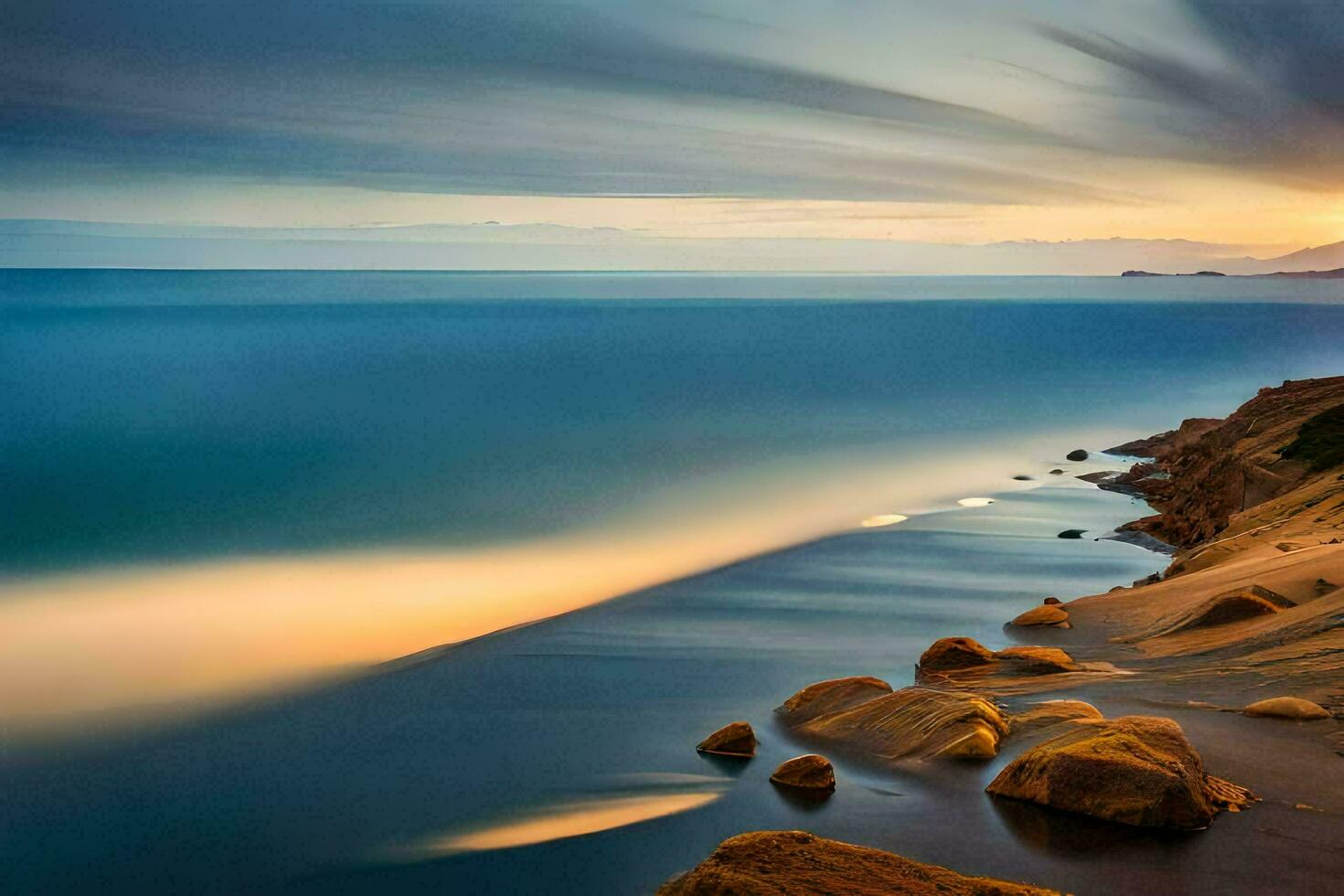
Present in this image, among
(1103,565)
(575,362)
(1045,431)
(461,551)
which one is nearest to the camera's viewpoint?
(1103,565)

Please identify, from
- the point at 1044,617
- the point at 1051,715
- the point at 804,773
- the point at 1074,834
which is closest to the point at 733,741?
the point at 804,773

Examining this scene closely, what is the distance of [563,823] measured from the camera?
11469mm

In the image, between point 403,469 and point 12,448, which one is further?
point 12,448

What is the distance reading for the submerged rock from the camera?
11883 millimetres

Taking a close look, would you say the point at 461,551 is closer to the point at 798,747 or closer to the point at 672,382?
the point at 798,747

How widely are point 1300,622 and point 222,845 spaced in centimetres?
1165

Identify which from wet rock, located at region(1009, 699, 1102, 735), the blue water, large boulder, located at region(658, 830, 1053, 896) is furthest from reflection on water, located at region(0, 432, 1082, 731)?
large boulder, located at region(658, 830, 1053, 896)

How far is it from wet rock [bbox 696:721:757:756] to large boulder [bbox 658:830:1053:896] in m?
3.42

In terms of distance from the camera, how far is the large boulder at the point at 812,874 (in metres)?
8.52

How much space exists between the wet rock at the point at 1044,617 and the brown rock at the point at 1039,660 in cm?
254

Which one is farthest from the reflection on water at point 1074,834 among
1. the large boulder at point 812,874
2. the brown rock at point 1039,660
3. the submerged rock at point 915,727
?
the brown rock at point 1039,660

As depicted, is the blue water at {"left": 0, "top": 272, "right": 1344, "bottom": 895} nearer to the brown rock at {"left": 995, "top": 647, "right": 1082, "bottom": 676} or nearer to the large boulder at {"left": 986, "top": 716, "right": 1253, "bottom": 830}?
the large boulder at {"left": 986, "top": 716, "right": 1253, "bottom": 830}

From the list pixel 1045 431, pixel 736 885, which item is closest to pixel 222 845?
pixel 736 885

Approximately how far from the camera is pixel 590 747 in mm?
13375
